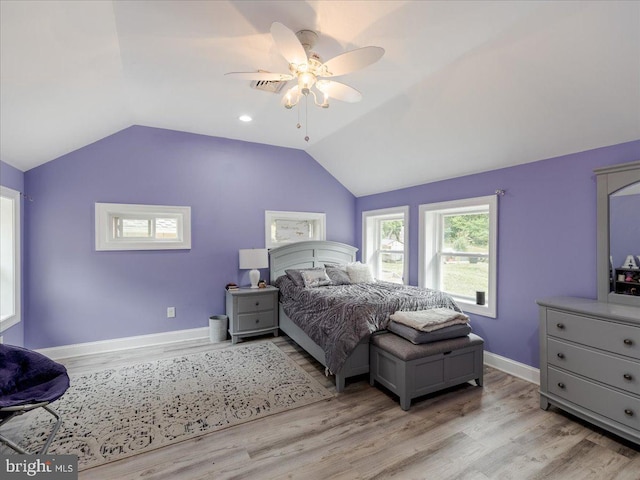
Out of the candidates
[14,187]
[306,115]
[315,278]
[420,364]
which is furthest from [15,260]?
[420,364]

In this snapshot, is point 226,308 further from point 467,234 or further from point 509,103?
point 509,103

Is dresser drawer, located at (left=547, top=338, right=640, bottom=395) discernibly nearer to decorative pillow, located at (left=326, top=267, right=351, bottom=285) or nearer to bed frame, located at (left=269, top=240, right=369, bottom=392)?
bed frame, located at (left=269, top=240, right=369, bottom=392)

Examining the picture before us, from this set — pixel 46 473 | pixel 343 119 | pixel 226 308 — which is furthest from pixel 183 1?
pixel 226 308

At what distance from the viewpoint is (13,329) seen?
3.19 m

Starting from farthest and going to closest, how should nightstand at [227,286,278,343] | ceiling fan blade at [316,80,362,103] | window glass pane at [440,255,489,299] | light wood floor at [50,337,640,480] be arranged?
nightstand at [227,286,278,343]
window glass pane at [440,255,489,299]
ceiling fan blade at [316,80,362,103]
light wood floor at [50,337,640,480]

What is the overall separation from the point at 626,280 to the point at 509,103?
5.56 ft

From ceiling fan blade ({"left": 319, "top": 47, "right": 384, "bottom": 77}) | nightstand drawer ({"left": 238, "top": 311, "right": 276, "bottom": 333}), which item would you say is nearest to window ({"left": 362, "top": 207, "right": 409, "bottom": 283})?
nightstand drawer ({"left": 238, "top": 311, "right": 276, "bottom": 333})

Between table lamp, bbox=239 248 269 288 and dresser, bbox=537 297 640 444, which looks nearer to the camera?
dresser, bbox=537 297 640 444

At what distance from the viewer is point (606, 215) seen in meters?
2.51

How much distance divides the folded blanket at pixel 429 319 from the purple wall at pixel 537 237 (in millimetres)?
797

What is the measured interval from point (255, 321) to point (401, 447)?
256cm

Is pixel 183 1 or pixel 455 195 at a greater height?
pixel 183 1

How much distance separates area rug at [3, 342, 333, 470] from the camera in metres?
2.10

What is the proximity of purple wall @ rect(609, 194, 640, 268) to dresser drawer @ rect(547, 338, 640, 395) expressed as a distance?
2.58ft
